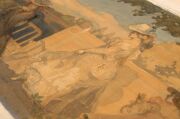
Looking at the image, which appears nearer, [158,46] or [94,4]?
[158,46]

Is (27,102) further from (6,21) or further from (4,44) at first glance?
(6,21)

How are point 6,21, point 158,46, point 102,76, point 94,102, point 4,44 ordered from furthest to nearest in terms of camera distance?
point 6,21 < point 4,44 < point 158,46 < point 102,76 < point 94,102

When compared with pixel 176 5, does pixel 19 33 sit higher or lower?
lower

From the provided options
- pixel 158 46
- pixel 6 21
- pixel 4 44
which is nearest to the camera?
pixel 158 46

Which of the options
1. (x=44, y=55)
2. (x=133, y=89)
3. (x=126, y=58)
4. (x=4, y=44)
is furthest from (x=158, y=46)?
(x=4, y=44)

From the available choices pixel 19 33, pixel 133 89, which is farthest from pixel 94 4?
pixel 133 89

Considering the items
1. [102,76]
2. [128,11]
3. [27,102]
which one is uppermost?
[128,11]
